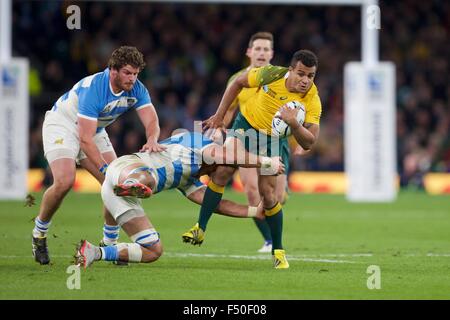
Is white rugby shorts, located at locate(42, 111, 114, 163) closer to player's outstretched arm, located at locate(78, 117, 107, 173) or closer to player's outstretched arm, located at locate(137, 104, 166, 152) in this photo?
player's outstretched arm, located at locate(78, 117, 107, 173)

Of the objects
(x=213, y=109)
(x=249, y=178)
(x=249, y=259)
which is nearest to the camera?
(x=249, y=259)

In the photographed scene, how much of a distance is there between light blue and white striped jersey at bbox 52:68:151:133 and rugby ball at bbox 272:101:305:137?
4.43 ft

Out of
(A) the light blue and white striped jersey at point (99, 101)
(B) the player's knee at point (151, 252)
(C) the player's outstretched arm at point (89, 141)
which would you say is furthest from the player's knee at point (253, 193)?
(B) the player's knee at point (151, 252)

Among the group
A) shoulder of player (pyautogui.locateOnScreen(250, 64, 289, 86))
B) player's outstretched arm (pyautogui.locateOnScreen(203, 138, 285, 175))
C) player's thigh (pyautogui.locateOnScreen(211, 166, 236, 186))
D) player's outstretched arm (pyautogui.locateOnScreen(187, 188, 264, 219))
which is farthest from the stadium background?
shoulder of player (pyautogui.locateOnScreen(250, 64, 289, 86))

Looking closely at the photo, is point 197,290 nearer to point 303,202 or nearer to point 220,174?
point 220,174

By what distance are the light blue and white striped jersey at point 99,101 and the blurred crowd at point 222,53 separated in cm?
1372

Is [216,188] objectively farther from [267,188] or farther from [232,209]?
[267,188]

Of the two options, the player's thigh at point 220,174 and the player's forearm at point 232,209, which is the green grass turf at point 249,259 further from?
the player's thigh at point 220,174

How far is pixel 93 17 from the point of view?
28.1m

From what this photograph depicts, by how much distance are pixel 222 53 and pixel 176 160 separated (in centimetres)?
1872

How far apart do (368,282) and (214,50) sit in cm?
1986

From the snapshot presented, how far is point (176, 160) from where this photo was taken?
973 cm

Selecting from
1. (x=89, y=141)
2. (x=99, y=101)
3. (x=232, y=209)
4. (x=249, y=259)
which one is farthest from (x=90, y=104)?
(x=249, y=259)

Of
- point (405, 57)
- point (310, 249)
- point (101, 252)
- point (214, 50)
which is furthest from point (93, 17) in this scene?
point (101, 252)
